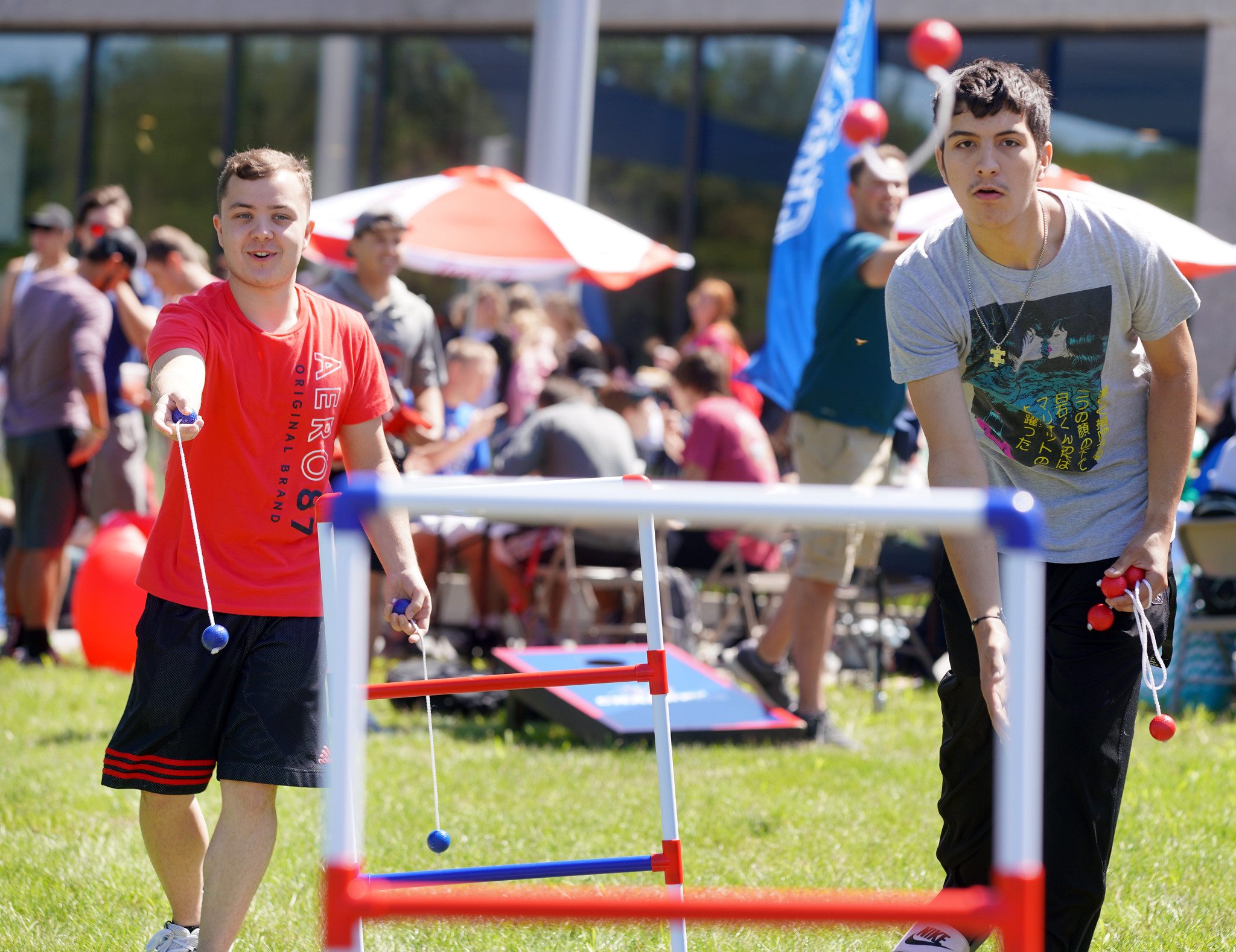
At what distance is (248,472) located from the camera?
10.2ft

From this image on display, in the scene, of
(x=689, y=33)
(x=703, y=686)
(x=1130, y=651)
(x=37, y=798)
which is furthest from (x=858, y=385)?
(x=689, y=33)

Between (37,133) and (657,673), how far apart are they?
14619 mm

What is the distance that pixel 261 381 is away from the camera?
311 centimetres

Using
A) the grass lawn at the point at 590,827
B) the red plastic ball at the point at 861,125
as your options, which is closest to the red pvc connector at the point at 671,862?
the grass lawn at the point at 590,827

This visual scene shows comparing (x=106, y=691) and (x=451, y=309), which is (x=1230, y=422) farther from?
(x=451, y=309)

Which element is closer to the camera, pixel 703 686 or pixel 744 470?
pixel 703 686

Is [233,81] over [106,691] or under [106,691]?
over

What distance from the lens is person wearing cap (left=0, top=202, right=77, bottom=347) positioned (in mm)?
7617

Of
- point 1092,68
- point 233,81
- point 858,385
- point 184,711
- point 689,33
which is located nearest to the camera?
point 184,711

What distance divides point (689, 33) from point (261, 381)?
11101 mm

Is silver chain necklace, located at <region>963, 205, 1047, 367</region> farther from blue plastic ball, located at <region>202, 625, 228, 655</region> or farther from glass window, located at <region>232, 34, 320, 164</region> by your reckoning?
glass window, located at <region>232, 34, 320, 164</region>

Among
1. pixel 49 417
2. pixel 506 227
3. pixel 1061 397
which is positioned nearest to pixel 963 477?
pixel 1061 397

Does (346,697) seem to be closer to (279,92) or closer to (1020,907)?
(1020,907)

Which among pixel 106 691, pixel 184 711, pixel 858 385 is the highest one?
pixel 858 385
